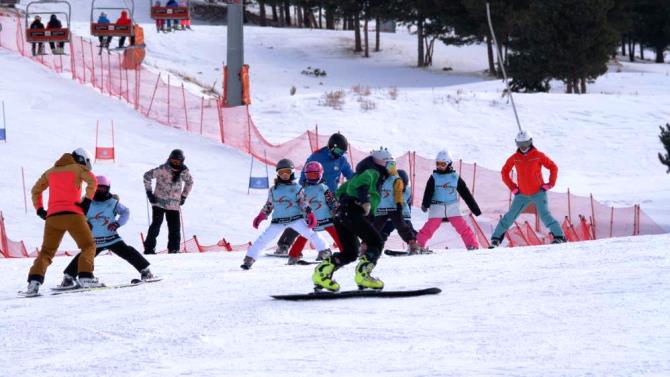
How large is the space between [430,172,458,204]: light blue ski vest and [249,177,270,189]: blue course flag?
9741 mm

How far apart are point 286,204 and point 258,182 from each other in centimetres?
1206

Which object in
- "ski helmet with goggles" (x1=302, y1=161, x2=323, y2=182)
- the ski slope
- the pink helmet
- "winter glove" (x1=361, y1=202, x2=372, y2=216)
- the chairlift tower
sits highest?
the chairlift tower

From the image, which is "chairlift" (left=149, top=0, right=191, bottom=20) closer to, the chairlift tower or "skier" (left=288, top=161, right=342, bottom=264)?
the chairlift tower

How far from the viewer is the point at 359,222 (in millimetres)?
10984

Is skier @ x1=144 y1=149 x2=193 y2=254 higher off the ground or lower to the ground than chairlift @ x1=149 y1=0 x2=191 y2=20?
lower

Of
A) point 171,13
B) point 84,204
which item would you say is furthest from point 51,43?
point 84,204

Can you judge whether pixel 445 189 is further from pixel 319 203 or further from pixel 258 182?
pixel 258 182

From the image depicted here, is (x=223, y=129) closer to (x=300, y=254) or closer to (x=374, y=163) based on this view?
(x=300, y=254)

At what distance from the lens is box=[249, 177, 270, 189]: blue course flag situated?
25219 millimetres

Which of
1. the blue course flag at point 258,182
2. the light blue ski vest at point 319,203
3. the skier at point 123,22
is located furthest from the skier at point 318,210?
the skier at point 123,22

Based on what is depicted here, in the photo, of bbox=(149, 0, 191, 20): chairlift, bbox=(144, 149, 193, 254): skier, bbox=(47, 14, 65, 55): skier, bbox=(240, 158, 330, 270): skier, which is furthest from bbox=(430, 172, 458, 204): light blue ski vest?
bbox=(149, 0, 191, 20): chairlift

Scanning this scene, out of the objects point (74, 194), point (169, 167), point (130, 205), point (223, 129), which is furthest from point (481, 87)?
point (74, 194)

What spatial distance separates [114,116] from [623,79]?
29.3 metres

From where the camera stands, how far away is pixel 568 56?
159 feet
